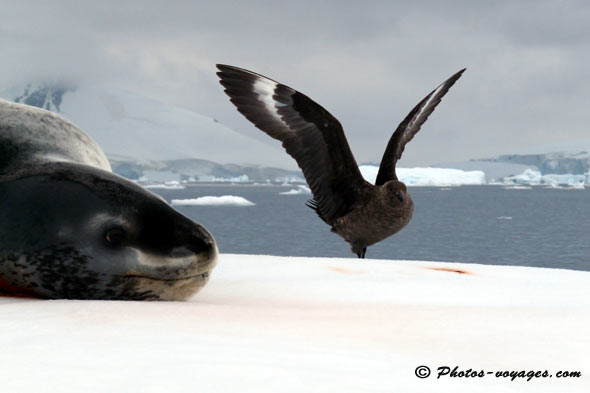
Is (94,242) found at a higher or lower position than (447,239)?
higher

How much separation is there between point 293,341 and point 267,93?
12.6 ft

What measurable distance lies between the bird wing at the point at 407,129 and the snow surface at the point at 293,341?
288 cm

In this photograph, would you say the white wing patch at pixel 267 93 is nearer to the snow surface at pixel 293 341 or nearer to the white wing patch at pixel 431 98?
the white wing patch at pixel 431 98

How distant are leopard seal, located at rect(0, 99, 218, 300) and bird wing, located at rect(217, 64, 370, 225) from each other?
260 centimetres

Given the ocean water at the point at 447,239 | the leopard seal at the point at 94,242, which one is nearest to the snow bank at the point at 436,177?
the ocean water at the point at 447,239

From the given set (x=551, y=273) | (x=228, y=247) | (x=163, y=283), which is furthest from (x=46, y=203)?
(x=228, y=247)

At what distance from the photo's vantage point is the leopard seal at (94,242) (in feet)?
9.12

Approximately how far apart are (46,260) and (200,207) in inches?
2690

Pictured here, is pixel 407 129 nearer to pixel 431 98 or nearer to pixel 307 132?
pixel 431 98

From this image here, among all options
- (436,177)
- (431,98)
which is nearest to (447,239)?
(436,177)

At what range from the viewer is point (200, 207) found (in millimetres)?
70500

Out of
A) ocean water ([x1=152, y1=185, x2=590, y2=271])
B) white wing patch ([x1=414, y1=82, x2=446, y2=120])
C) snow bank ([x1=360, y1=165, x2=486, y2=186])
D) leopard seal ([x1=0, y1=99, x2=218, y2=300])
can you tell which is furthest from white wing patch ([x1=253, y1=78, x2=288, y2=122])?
snow bank ([x1=360, y1=165, x2=486, y2=186])

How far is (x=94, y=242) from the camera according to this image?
110 inches

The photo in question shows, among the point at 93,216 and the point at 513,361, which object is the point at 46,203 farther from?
the point at 513,361
